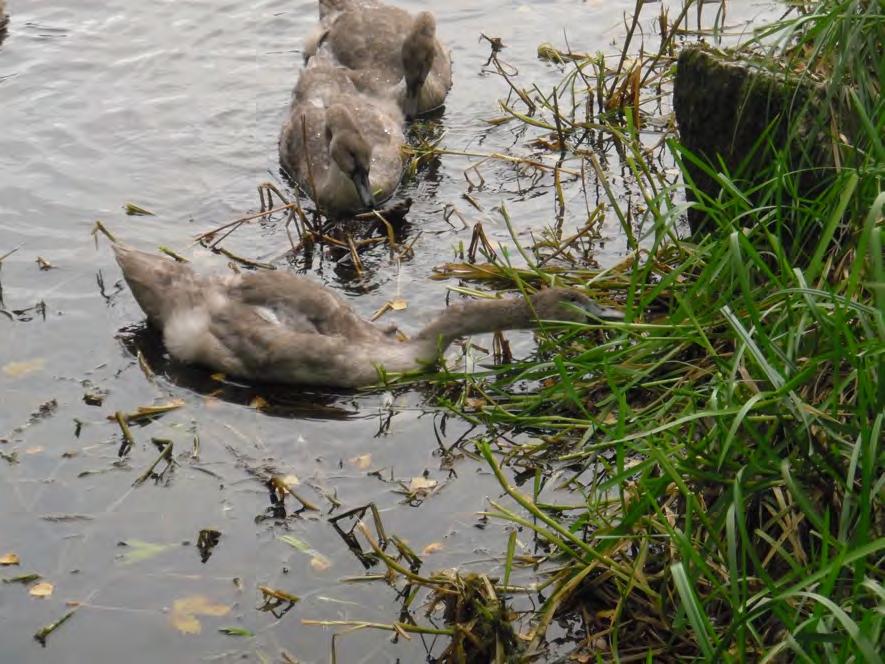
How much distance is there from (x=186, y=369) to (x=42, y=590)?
71.2 inches

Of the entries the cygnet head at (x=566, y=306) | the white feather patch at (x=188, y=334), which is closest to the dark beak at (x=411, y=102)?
the white feather patch at (x=188, y=334)

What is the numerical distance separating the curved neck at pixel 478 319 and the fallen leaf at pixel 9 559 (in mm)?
2201

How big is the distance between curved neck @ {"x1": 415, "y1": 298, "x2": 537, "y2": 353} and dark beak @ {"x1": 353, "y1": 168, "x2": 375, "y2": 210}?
1921 mm

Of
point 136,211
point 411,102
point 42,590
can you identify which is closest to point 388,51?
point 411,102

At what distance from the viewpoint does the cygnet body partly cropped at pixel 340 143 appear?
866cm

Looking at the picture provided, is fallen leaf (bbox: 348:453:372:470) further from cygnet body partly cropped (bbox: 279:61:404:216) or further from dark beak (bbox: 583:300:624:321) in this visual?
cygnet body partly cropped (bbox: 279:61:404:216)

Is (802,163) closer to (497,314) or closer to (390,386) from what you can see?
(497,314)

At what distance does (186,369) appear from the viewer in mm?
7191

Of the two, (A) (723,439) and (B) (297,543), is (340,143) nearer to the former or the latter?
(B) (297,543)

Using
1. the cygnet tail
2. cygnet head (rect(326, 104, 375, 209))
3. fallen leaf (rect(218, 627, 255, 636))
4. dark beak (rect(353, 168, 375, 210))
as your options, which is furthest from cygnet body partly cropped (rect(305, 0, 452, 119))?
fallen leaf (rect(218, 627, 255, 636))

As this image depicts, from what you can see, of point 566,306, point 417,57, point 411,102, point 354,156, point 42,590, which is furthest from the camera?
point 411,102

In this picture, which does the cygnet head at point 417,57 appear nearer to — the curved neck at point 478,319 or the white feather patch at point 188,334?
the white feather patch at point 188,334

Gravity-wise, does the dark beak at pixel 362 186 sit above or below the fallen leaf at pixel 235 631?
above

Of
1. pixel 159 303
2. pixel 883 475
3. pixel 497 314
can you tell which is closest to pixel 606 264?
pixel 497 314
